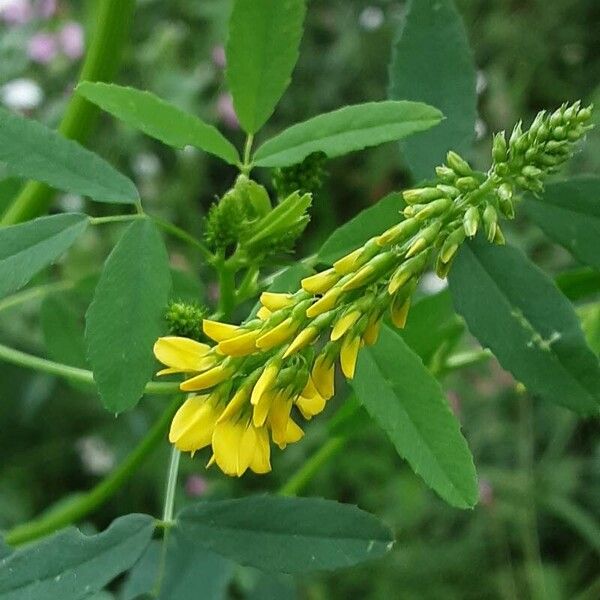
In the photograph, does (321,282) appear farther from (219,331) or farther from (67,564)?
(67,564)

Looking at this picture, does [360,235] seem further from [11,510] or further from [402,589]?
[402,589]

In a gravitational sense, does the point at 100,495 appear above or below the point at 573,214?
below

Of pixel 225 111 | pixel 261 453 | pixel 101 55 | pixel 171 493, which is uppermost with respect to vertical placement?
pixel 101 55

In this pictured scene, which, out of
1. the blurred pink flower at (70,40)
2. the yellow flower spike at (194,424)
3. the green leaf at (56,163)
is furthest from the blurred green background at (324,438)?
the yellow flower spike at (194,424)

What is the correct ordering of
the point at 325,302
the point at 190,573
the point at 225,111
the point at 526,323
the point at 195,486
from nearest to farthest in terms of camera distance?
the point at 325,302 < the point at 526,323 < the point at 190,573 < the point at 195,486 < the point at 225,111

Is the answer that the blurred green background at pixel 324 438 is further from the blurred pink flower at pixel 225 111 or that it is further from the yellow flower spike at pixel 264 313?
the yellow flower spike at pixel 264 313

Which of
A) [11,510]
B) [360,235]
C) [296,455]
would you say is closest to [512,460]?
[296,455]

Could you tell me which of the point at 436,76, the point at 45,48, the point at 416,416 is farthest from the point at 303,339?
the point at 45,48
